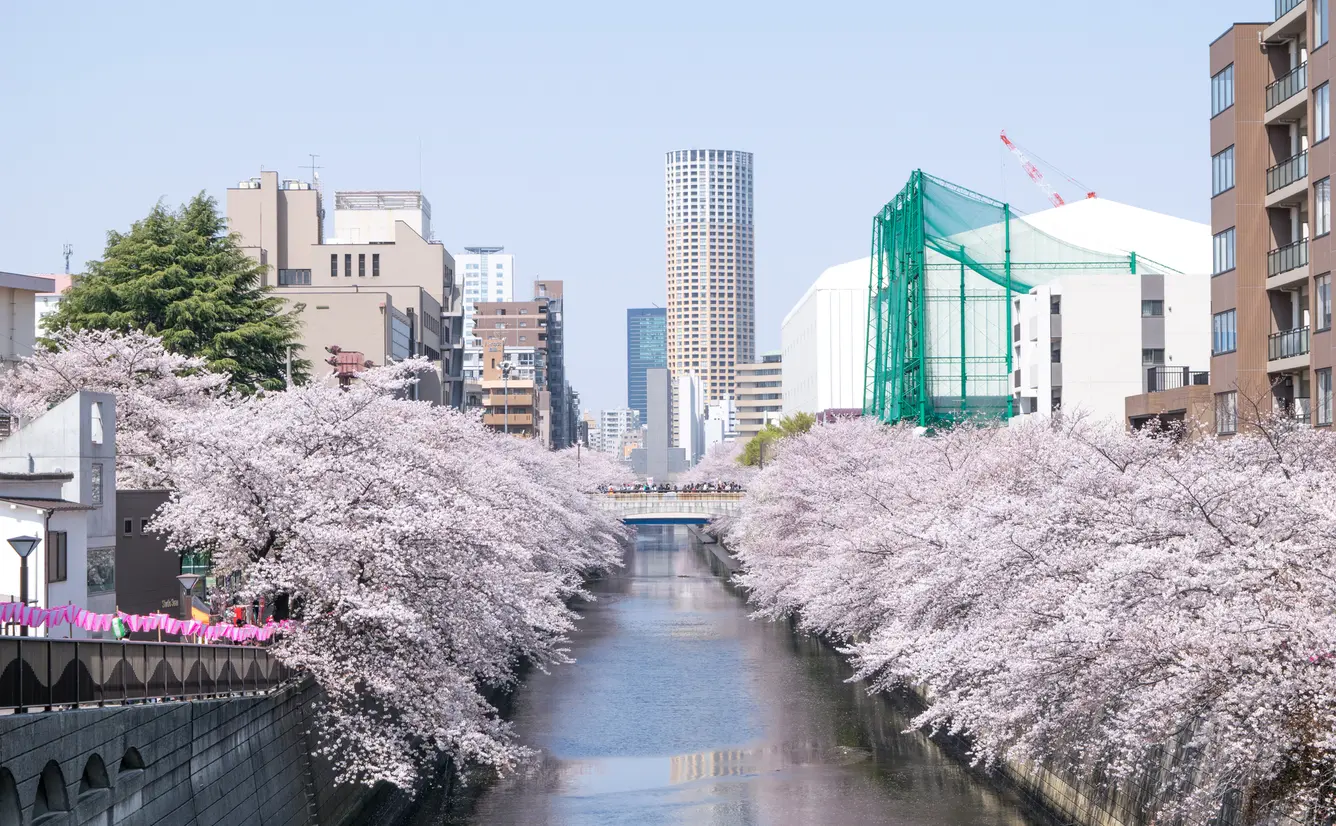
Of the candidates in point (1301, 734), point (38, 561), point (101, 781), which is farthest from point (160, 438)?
point (1301, 734)

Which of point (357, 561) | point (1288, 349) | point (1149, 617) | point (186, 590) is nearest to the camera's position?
point (1149, 617)

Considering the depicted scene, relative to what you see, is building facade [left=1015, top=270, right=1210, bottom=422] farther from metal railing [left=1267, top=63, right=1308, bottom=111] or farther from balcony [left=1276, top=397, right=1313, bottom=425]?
metal railing [left=1267, top=63, right=1308, bottom=111]

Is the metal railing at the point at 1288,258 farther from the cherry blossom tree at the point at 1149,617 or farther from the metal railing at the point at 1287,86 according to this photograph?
the cherry blossom tree at the point at 1149,617

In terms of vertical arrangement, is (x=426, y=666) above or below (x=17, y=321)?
below

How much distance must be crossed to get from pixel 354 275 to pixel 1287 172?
218 feet

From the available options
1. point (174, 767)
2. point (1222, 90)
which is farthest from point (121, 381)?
point (1222, 90)

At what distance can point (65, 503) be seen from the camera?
24750 millimetres

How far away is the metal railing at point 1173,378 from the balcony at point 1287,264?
969 centimetres

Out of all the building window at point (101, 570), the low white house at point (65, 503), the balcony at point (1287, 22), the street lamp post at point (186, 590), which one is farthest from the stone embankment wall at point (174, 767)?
the balcony at point (1287, 22)

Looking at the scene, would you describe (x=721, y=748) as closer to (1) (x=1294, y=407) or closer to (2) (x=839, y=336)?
(1) (x=1294, y=407)

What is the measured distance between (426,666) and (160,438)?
17.6 metres

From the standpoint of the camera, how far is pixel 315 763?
2430cm

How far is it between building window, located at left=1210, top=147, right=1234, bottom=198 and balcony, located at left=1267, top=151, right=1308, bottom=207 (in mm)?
1605

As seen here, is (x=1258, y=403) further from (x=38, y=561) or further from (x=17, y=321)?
(x=17, y=321)
